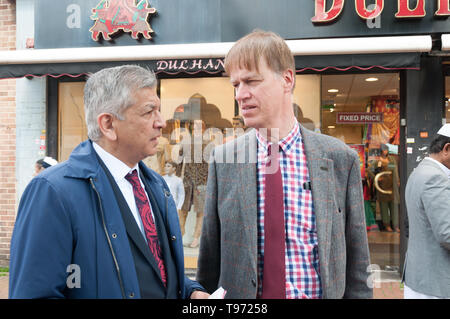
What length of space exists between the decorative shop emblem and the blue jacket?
16.8ft

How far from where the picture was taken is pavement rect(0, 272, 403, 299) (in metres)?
4.97

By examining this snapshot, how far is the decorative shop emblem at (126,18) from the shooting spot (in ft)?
19.8

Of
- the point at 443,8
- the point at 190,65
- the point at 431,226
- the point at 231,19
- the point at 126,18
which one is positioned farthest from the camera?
the point at 126,18

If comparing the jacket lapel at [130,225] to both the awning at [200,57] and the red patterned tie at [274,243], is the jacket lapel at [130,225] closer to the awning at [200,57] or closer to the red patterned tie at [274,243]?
the red patterned tie at [274,243]

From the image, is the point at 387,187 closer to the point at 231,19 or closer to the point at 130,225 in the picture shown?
the point at 231,19

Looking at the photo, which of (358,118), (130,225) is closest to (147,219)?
(130,225)

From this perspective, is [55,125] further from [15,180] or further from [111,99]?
[111,99]

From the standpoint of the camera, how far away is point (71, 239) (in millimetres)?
1327

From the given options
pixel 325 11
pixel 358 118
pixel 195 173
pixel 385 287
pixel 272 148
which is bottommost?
pixel 385 287

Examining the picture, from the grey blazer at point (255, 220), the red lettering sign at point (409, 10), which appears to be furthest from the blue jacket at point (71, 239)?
the red lettering sign at point (409, 10)

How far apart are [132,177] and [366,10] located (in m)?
5.27

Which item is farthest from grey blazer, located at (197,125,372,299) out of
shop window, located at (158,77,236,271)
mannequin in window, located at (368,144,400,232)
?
mannequin in window, located at (368,144,400,232)

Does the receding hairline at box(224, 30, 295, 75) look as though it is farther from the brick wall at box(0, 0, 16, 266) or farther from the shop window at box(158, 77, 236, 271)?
the brick wall at box(0, 0, 16, 266)

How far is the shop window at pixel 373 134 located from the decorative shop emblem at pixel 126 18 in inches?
128
